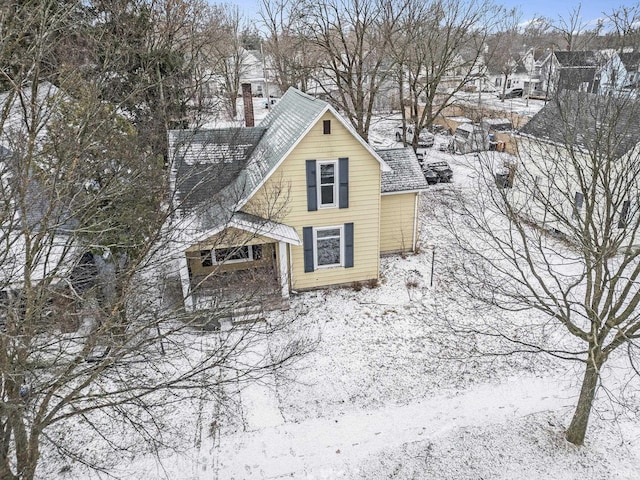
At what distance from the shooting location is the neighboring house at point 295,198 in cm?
1246

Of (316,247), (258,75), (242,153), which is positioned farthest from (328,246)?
(258,75)

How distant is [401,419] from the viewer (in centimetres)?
917

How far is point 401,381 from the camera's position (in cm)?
1020

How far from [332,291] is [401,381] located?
4.56 m

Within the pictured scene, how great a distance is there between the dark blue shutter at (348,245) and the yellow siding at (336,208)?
0.18 metres

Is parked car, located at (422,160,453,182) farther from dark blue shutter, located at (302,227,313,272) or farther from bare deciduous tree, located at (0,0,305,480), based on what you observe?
bare deciduous tree, located at (0,0,305,480)

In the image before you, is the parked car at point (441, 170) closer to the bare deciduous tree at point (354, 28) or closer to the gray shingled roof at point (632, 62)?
the bare deciduous tree at point (354, 28)

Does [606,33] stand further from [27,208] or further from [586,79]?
[27,208]

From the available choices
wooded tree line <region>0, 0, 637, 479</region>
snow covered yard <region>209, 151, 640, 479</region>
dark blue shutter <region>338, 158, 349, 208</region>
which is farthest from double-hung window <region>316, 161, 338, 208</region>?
wooded tree line <region>0, 0, 637, 479</region>

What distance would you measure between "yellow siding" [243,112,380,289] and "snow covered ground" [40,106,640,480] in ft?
7.34

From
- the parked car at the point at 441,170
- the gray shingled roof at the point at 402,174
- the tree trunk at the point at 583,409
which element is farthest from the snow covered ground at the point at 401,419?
the parked car at the point at 441,170

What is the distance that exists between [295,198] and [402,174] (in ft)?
15.9

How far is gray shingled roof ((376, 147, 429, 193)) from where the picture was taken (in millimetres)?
15680

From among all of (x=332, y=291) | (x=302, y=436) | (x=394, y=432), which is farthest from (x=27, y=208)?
(x=332, y=291)
